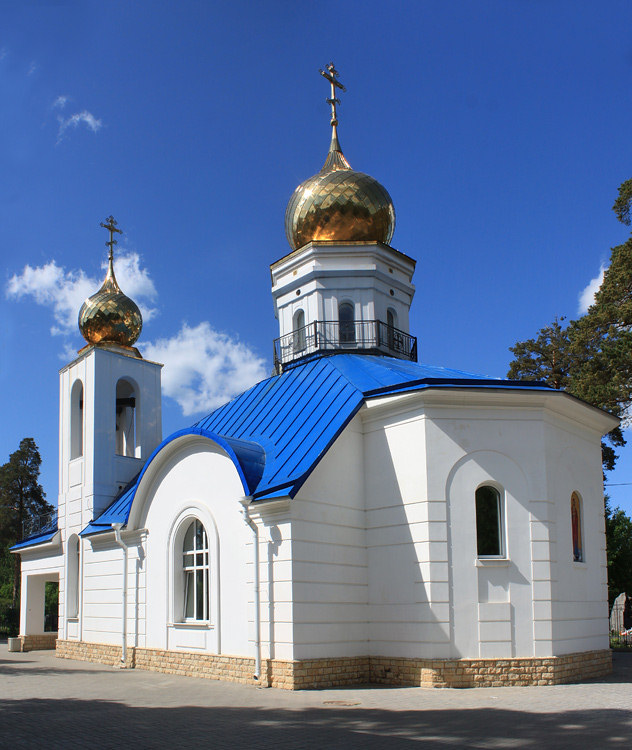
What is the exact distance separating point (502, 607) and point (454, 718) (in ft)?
10.1

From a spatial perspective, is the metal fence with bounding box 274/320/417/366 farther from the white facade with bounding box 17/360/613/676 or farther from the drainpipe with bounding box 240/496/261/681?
the drainpipe with bounding box 240/496/261/681

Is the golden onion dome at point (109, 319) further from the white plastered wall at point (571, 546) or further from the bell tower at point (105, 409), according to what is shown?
the white plastered wall at point (571, 546)

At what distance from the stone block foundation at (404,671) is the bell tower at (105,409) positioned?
7.01 m

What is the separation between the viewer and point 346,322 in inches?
672

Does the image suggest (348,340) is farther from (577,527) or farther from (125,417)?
(125,417)

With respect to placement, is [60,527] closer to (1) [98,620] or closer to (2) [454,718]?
(1) [98,620]

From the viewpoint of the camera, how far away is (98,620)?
16.2m

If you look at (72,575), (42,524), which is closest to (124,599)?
(72,575)

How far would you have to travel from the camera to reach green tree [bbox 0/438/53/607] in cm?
3416

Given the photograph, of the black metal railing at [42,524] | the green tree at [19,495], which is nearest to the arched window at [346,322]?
the black metal railing at [42,524]

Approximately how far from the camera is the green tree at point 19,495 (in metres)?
34.2

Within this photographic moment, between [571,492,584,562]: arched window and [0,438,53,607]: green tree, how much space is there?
26933 millimetres

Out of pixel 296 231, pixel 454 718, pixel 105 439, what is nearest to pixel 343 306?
pixel 296 231

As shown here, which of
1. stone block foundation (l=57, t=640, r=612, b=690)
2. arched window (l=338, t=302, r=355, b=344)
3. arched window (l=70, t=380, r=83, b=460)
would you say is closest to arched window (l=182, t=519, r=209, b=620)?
stone block foundation (l=57, t=640, r=612, b=690)
